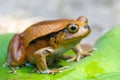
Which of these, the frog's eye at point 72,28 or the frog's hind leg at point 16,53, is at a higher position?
the frog's eye at point 72,28

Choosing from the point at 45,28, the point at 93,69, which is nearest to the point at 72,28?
the point at 45,28

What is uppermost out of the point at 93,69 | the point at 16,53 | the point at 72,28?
the point at 72,28

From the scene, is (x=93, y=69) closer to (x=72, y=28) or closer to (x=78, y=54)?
(x=72, y=28)

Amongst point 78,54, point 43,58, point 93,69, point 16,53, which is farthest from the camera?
point 78,54

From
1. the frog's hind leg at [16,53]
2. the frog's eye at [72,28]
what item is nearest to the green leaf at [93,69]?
the frog's hind leg at [16,53]

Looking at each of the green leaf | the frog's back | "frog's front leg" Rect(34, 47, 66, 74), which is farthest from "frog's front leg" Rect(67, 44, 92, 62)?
the frog's back

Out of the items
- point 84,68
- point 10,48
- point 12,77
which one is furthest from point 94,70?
point 10,48

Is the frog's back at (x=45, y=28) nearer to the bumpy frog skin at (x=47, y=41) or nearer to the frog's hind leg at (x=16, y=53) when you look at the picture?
the bumpy frog skin at (x=47, y=41)

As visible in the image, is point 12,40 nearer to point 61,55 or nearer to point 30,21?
point 61,55
